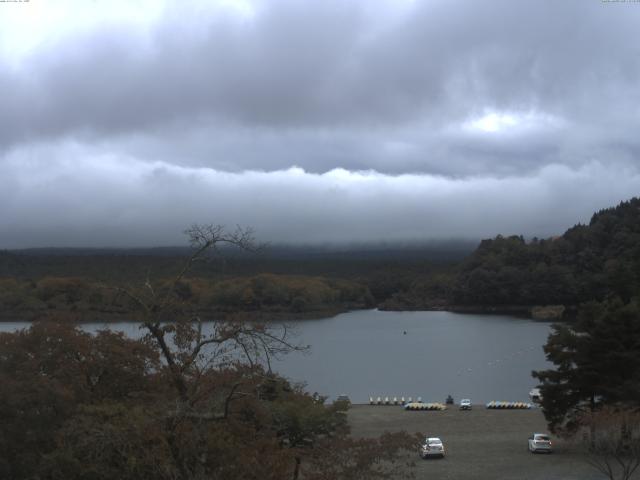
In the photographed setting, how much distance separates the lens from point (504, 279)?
131 metres

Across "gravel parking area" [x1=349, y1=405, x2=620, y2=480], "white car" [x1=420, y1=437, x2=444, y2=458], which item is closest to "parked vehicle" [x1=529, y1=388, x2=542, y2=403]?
"gravel parking area" [x1=349, y1=405, x2=620, y2=480]

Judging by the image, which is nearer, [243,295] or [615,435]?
[615,435]

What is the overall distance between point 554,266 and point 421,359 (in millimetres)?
63013

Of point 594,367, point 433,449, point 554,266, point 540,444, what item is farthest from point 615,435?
point 554,266

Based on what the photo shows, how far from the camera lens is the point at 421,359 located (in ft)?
235

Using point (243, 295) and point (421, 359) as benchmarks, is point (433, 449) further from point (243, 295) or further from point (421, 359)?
point (243, 295)

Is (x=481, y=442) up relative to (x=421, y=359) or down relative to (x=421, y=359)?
up

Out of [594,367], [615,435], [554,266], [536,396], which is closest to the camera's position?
[615,435]

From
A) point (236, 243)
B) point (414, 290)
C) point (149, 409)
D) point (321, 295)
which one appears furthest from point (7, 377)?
point (414, 290)

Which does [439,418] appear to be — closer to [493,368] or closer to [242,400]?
[493,368]

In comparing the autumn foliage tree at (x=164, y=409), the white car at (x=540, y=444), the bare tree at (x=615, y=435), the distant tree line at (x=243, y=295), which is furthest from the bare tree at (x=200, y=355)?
the distant tree line at (x=243, y=295)

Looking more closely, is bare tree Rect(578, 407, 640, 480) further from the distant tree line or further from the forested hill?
the forested hill

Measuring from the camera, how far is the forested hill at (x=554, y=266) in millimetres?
120938

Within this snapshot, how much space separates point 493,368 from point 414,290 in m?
89.7
